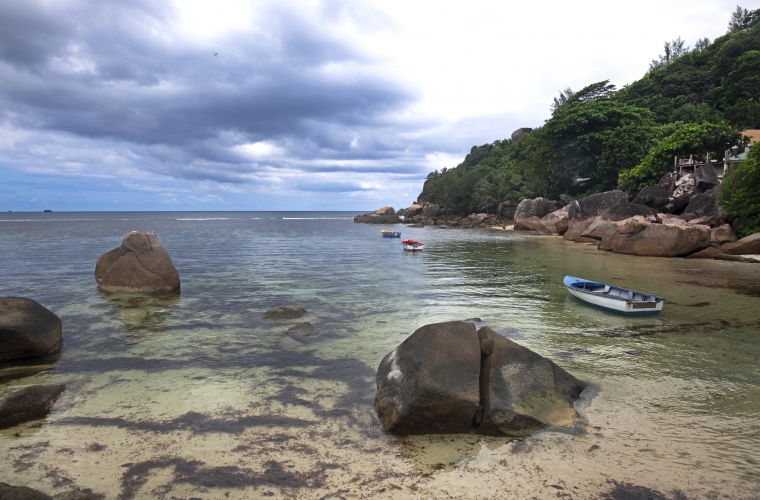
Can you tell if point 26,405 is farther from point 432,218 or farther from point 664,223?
point 432,218

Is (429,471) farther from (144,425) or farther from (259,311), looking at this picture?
(259,311)

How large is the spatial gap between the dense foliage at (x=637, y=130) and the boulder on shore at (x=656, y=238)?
1814cm

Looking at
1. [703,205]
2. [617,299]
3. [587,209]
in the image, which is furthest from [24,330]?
[587,209]

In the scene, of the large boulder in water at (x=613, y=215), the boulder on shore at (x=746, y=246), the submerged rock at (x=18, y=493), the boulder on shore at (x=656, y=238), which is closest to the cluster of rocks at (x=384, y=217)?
the large boulder in water at (x=613, y=215)

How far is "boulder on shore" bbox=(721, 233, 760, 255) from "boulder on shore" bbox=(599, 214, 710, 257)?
1442mm

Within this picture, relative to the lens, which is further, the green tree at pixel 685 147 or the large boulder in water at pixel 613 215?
the green tree at pixel 685 147

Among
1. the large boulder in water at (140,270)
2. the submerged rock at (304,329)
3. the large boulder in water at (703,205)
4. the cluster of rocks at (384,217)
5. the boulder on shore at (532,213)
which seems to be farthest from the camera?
the cluster of rocks at (384,217)

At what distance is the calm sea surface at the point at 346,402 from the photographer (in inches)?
230

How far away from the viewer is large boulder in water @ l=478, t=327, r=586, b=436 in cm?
707

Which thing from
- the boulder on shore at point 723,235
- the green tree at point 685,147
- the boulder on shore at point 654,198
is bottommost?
the boulder on shore at point 723,235

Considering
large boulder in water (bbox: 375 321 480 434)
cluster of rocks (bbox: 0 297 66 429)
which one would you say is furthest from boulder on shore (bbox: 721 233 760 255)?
cluster of rocks (bbox: 0 297 66 429)

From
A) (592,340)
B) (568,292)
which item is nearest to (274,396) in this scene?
(592,340)

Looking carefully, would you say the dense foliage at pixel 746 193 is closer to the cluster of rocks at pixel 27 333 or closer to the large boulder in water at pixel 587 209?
the large boulder in water at pixel 587 209

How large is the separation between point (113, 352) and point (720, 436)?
12.6 metres
